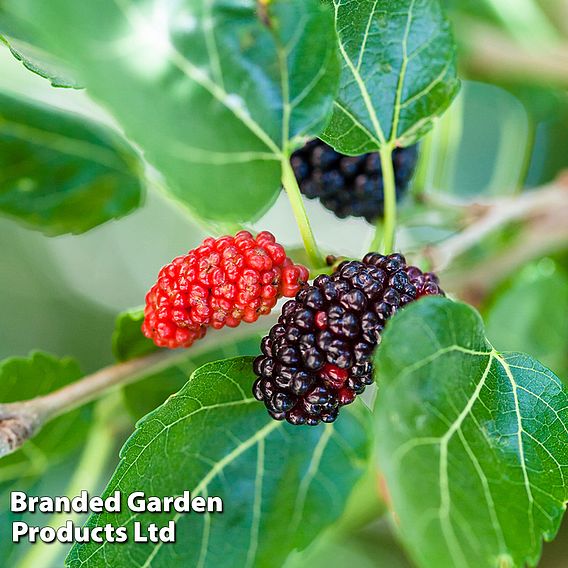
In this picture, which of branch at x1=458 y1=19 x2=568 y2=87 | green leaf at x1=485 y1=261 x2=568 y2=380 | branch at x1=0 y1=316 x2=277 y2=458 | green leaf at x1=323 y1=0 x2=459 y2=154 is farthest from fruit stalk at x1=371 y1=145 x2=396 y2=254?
branch at x1=458 y1=19 x2=568 y2=87

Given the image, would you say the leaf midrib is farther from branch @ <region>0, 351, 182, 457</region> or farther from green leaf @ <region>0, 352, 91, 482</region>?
green leaf @ <region>0, 352, 91, 482</region>

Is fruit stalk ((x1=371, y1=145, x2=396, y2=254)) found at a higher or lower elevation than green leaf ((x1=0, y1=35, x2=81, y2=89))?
lower

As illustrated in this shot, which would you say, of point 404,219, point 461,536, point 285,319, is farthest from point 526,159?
point 461,536

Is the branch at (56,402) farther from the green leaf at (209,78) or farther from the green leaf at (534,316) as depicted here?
the green leaf at (534,316)

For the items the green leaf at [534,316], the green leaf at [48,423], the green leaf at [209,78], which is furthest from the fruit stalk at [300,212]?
the green leaf at [534,316]

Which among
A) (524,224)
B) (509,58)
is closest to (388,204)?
(524,224)

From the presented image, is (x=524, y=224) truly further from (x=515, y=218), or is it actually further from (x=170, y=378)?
(x=170, y=378)
